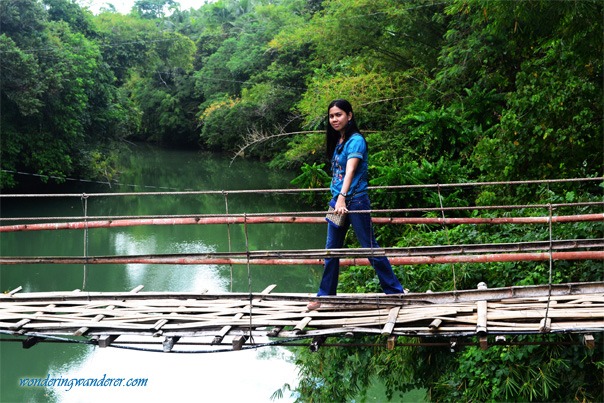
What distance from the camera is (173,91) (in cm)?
2588

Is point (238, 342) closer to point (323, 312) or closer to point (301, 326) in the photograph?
point (301, 326)

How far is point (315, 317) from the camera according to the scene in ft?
11.9

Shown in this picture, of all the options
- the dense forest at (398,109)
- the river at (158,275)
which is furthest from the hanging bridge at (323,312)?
the dense forest at (398,109)

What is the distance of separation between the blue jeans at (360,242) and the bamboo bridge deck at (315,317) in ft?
0.26

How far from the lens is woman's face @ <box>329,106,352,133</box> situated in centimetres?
354

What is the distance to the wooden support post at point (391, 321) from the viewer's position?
10.9 ft

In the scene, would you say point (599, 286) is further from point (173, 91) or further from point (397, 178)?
point (173, 91)

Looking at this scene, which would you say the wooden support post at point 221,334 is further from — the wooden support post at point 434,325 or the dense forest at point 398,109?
the dense forest at point 398,109

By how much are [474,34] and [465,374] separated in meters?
5.29

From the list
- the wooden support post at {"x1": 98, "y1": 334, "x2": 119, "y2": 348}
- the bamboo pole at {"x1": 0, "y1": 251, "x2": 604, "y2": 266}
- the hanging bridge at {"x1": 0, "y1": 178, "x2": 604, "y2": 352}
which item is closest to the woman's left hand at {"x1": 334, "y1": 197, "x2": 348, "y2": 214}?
the hanging bridge at {"x1": 0, "y1": 178, "x2": 604, "y2": 352}

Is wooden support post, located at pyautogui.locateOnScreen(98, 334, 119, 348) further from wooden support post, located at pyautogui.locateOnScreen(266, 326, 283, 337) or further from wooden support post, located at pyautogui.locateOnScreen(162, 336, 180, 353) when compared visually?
wooden support post, located at pyautogui.locateOnScreen(266, 326, 283, 337)

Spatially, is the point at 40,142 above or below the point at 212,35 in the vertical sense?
below

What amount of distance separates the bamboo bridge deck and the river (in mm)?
274

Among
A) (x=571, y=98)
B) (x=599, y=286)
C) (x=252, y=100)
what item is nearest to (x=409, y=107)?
(x=571, y=98)
